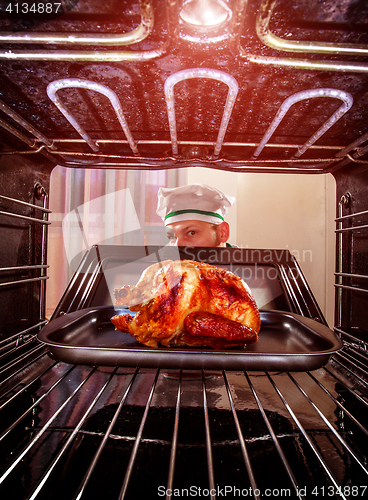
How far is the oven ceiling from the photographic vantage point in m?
0.44

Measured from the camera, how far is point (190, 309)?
731 mm

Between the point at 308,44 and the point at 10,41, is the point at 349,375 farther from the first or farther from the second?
the point at 10,41

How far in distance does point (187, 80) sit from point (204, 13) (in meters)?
0.14

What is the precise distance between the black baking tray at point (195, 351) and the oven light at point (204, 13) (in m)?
0.57

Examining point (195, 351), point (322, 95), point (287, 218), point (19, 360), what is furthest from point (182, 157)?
point (287, 218)

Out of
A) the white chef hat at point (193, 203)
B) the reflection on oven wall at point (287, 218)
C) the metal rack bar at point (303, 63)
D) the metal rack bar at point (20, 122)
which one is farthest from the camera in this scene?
the reflection on oven wall at point (287, 218)

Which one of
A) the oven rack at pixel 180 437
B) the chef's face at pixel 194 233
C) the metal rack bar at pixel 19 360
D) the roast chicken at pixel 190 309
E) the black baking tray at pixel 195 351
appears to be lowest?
the oven rack at pixel 180 437

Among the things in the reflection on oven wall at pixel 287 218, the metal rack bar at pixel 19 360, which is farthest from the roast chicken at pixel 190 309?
the reflection on oven wall at pixel 287 218

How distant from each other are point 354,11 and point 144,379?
819 millimetres

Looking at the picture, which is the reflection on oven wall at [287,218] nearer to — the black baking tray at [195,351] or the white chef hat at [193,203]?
the white chef hat at [193,203]

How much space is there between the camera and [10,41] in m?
0.45

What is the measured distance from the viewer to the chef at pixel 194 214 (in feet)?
5.63

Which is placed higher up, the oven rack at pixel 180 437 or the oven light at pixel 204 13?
the oven light at pixel 204 13

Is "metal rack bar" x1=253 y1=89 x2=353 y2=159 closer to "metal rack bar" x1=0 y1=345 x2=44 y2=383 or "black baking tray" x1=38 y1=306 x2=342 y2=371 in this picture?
"black baking tray" x1=38 y1=306 x2=342 y2=371
